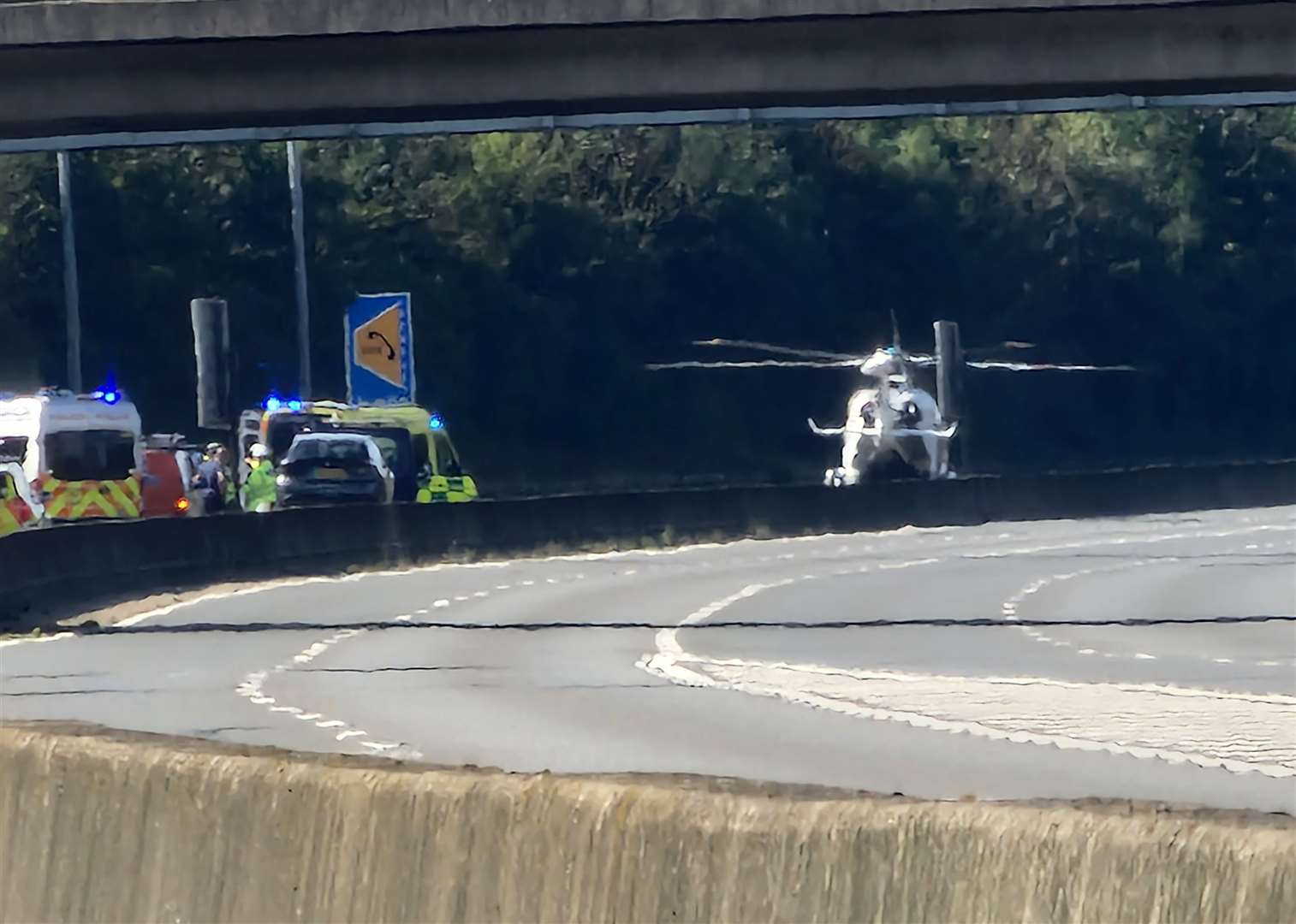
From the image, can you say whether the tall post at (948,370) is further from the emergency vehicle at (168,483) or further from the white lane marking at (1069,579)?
the white lane marking at (1069,579)

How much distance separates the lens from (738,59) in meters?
23.5

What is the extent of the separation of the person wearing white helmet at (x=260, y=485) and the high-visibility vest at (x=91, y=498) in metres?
1.81

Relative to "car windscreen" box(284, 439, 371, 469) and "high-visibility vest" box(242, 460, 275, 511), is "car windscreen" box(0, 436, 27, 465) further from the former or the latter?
"car windscreen" box(284, 439, 371, 469)

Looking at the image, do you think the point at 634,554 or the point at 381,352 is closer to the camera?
the point at 634,554

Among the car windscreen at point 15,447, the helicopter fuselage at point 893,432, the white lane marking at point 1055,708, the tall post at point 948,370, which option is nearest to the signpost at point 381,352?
the car windscreen at point 15,447

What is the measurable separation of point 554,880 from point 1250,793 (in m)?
7.79

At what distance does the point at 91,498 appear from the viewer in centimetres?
4641

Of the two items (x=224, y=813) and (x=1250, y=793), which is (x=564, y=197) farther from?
(x=224, y=813)

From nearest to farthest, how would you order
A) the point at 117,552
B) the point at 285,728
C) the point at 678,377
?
the point at 285,728 → the point at 117,552 → the point at 678,377

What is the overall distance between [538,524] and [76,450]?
825 cm

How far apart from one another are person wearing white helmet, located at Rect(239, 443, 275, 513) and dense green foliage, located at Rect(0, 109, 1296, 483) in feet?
79.4

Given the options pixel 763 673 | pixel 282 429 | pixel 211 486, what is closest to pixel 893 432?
pixel 211 486

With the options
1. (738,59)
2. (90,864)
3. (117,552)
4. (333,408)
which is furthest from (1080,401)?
(90,864)

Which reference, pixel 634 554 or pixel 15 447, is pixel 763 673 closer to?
pixel 634 554
